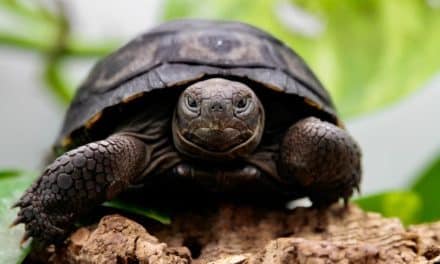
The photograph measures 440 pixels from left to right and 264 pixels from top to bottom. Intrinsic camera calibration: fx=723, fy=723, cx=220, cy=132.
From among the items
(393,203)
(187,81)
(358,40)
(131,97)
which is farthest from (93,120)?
(358,40)

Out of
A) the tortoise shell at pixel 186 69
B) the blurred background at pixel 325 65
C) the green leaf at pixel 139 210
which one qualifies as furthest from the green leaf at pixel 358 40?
the green leaf at pixel 139 210

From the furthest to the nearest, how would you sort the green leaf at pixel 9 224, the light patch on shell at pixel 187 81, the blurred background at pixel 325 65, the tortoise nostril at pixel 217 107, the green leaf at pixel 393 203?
the blurred background at pixel 325 65 → the green leaf at pixel 393 203 → the light patch on shell at pixel 187 81 → the tortoise nostril at pixel 217 107 → the green leaf at pixel 9 224

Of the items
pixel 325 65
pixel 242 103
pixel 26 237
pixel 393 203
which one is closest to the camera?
pixel 26 237

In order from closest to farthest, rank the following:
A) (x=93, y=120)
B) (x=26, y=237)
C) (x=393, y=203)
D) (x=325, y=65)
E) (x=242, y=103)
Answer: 1. (x=26, y=237)
2. (x=242, y=103)
3. (x=93, y=120)
4. (x=393, y=203)
5. (x=325, y=65)

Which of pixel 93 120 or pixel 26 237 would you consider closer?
pixel 26 237

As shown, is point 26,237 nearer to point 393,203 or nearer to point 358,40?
point 393,203

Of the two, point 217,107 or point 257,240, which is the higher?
point 217,107

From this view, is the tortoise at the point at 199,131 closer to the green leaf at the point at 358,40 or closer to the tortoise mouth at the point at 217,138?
the tortoise mouth at the point at 217,138

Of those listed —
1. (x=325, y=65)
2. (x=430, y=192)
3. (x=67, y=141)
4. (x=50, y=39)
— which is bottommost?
(x=67, y=141)
